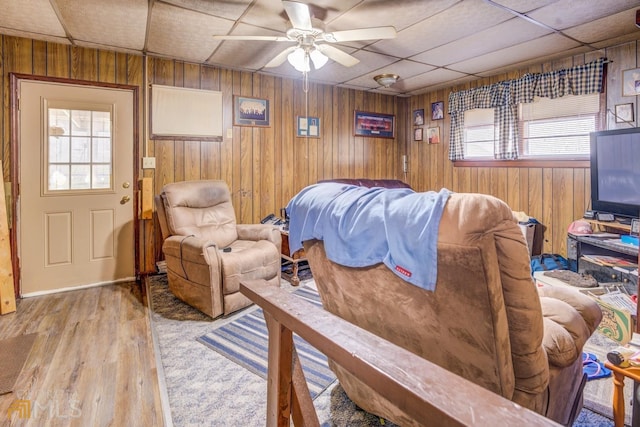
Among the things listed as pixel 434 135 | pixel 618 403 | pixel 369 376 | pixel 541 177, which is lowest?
pixel 618 403

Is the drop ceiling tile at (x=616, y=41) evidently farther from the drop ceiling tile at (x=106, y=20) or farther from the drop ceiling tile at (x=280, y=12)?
the drop ceiling tile at (x=106, y=20)

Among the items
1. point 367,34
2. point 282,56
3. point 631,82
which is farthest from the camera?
point 631,82

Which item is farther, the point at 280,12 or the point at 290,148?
the point at 290,148

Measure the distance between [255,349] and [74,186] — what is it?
8.46 ft

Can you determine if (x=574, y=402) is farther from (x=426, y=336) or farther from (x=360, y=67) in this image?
(x=360, y=67)

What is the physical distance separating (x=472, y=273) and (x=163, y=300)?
296cm

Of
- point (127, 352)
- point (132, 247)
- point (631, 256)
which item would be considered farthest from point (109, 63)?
point (631, 256)

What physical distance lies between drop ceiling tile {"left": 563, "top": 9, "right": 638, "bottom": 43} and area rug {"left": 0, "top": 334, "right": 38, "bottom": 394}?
4669 mm

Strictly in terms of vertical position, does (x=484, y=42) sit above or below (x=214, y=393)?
above

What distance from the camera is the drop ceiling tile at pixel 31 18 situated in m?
2.62

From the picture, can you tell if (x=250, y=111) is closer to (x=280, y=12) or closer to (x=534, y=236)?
(x=280, y=12)

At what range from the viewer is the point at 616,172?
319cm

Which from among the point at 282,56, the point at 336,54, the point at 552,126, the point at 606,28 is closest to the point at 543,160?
the point at 552,126

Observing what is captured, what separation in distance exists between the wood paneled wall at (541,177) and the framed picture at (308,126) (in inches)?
68.1
